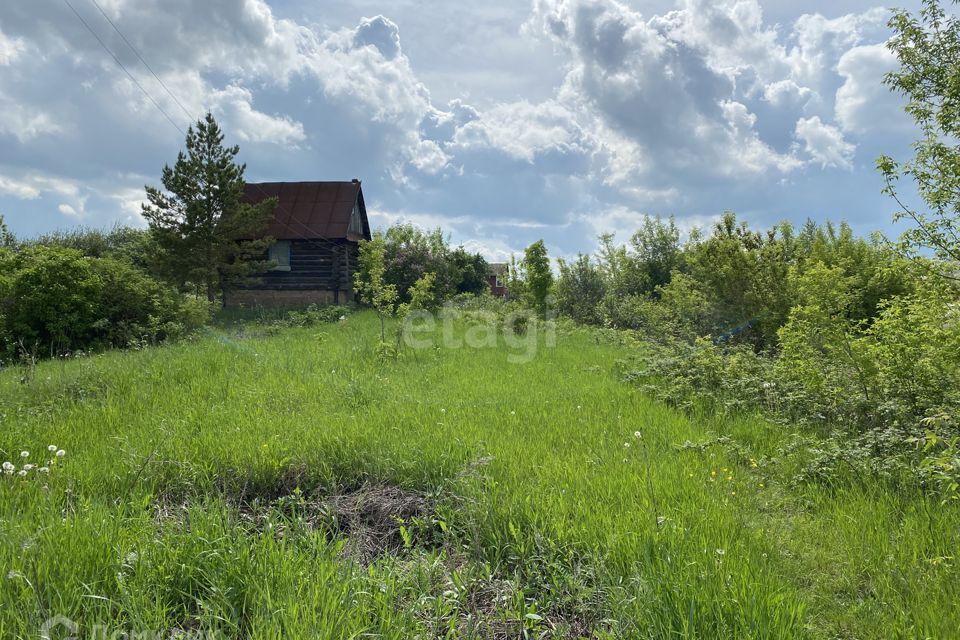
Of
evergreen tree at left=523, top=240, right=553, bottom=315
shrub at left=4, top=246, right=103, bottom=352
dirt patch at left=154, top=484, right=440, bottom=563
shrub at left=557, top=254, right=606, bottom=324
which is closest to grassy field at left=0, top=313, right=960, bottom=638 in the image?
dirt patch at left=154, top=484, right=440, bottom=563

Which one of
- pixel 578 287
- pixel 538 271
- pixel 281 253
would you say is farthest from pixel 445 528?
pixel 281 253

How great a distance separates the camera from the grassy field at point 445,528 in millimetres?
2443

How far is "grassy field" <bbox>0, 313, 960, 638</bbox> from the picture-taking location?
244 cm

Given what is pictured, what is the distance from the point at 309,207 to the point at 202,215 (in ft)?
23.1

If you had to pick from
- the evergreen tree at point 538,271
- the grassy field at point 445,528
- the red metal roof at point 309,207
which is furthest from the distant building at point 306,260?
the grassy field at point 445,528

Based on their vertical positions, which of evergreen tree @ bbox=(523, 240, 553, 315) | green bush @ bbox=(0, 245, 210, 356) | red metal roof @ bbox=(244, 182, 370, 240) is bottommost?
green bush @ bbox=(0, 245, 210, 356)

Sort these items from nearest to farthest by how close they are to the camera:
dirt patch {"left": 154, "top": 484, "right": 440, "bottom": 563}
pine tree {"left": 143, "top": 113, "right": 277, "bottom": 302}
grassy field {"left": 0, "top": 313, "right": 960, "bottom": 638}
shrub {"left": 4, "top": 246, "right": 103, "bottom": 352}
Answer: grassy field {"left": 0, "top": 313, "right": 960, "bottom": 638}
dirt patch {"left": 154, "top": 484, "right": 440, "bottom": 563}
shrub {"left": 4, "top": 246, "right": 103, "bottom": 352}
pine tree {"left": 143, "top": 113, "right": 277, "bottom": 302}

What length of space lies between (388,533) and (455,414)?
2647 millimetres

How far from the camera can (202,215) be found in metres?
20.5

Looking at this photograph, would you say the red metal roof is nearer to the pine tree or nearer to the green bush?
the pine tree

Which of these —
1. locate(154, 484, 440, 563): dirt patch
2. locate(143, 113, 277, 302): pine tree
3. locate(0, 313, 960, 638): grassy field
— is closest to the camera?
locate(0, 313, 960, 638): grassy field

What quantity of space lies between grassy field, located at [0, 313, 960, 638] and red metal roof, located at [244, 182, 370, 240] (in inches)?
801

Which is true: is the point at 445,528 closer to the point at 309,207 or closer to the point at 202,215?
the point at 202,215

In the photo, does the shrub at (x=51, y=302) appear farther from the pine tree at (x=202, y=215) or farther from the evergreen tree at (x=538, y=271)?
the evergreen tree at (x=538, y=271)
